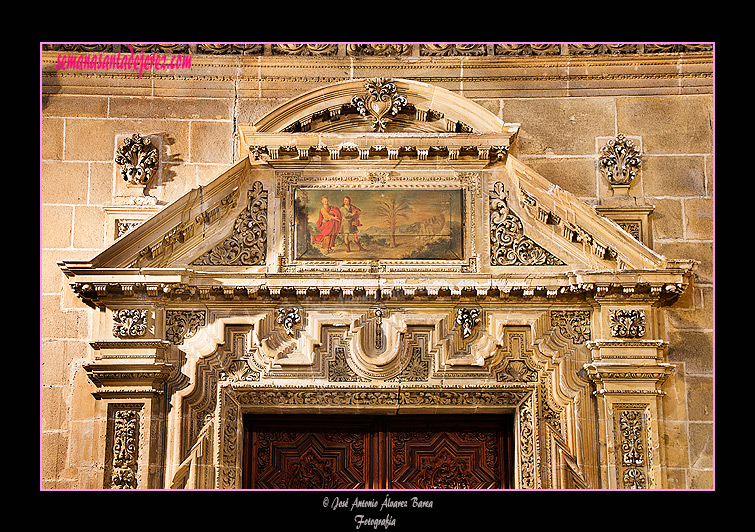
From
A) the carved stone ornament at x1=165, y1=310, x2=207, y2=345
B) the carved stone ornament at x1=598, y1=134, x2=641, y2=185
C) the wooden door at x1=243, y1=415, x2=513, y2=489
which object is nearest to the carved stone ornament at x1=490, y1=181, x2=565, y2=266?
the carved stone ornament at x1=598, y1=134, x2=641, y2=185

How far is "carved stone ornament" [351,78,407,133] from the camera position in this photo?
A: 6934mm

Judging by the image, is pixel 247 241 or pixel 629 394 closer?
pixel 629 394

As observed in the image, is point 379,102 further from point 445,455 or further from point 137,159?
point 445,455

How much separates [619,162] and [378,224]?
1806 mm

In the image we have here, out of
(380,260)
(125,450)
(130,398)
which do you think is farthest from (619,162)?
(125,450)

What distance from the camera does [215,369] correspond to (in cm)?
658

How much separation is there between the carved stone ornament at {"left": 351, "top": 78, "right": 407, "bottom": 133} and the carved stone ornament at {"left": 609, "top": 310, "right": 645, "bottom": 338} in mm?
2094

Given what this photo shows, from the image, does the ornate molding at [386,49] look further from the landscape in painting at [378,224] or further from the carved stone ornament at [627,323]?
the carved stone ornament at [627,323]

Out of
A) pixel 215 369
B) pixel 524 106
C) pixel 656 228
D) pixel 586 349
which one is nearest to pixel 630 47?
pixel 524 106

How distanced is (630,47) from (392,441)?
11.1 ft

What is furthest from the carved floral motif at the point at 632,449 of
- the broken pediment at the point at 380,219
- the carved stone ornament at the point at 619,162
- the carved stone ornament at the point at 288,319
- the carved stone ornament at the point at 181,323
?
the carved stone ornament at the point at 181,323

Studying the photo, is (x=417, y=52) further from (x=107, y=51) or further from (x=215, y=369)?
(x=215, y=369)

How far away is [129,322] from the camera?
6.52 m

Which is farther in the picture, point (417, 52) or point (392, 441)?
point (417, 52)
